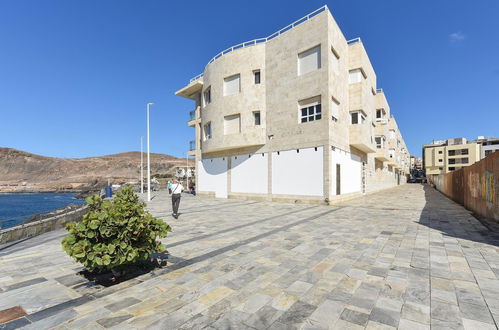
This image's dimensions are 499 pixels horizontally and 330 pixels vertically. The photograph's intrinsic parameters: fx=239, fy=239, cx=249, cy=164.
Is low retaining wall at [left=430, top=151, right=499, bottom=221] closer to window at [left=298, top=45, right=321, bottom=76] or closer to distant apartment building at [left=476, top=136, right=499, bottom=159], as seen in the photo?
window at [left=298, top=45, right=321, bottom=76]

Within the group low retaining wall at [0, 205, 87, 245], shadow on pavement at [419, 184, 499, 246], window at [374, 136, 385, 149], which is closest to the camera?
shadow on pavement at [419, 184, 499, 246]

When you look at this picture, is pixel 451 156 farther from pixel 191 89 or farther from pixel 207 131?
pixel 191 89

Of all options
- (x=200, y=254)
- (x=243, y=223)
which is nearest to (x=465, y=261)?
(x=200, y=254)

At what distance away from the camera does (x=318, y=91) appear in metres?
15.8

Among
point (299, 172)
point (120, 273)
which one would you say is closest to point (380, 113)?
point (299, 172)

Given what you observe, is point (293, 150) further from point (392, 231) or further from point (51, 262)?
point (51, 262)

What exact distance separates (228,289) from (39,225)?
9.64m

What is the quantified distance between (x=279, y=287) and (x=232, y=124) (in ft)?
57.4

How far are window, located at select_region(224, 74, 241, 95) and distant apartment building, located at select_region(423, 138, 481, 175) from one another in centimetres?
8080

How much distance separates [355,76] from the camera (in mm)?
19734

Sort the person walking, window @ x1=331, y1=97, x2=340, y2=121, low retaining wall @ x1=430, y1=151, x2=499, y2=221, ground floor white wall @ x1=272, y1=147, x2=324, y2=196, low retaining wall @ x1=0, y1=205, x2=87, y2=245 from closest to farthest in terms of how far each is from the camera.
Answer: low retaining wall @ x1=0, y1=205, x2=87, y2=245, low retaining wall @ x1=430, y1=151, x2=499, y2=221, the person walking, ground floor white wall @ x1=272, y1=147, x2=324, y2=196, window @ x1=331, y1=97, x2=340, y2=121

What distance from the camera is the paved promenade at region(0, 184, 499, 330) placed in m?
2.90

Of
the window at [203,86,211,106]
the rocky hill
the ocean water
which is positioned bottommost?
the ocean water

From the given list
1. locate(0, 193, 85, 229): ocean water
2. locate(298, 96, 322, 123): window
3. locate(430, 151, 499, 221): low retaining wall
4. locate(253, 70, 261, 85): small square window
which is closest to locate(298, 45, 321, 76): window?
locate(298, 96, 322, 123): window
